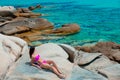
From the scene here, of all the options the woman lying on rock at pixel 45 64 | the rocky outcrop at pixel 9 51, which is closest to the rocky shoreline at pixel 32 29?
the rocky outcrop at pixel 9 51

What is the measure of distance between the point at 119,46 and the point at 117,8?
67.9 feet

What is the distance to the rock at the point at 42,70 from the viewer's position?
27.6ft

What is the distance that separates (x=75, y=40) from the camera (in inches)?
747

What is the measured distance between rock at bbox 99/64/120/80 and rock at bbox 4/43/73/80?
45.1 inches

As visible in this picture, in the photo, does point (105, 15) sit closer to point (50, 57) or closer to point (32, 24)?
point (32, 24)

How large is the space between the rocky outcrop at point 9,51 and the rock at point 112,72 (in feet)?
8.11

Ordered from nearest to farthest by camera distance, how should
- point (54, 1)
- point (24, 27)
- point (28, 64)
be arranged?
point (28, 64), point (24, 27), point (54, 1)

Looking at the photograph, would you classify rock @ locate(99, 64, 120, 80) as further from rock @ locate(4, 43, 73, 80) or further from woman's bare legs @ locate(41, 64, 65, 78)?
woman's bare legs @ locate(41, 64, 65, 78)

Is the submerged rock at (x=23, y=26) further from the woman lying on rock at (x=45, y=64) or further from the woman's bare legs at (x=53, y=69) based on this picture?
the woman's bare legs at (x=53, y=69)

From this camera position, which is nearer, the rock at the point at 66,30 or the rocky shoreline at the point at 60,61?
the rocky shoreline at the point at 60,61

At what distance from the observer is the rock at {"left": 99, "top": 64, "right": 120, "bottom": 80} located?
9.88 m

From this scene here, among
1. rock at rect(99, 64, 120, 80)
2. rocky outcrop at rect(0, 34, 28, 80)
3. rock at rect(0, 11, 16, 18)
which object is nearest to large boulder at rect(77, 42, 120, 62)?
rock at rect(99, 64, 120, 80)

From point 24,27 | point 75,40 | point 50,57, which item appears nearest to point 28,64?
point 50,57

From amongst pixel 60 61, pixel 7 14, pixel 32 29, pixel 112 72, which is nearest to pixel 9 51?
pixel 60 61
